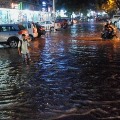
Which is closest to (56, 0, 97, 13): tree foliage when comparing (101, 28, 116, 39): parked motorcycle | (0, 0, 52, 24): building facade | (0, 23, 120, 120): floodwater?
(0, 0, 52, 24): building facade

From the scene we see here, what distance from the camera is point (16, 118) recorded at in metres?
8.83

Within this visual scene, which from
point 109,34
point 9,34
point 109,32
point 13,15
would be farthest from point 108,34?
point 13,15

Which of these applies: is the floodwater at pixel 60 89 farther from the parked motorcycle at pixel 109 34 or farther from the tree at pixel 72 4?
the tree at pixel 72 4

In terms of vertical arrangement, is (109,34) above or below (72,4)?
below

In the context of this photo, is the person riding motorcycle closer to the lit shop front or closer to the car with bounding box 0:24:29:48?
→ the car with bounding box 0:24:29:48

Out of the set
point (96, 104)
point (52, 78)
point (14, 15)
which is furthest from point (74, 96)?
point (14, 15)

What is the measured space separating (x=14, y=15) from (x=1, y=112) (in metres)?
36.8

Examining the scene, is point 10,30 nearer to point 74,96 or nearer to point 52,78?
point 52,78

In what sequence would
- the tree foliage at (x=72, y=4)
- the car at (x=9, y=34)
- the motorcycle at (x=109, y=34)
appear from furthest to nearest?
1. the tree foliage at (x=72, y=4)
2. the motorcycle at (x=109, y=34)
3. the car at (x=9, y=34)

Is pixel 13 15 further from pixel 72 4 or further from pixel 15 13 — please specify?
pixel 72 4

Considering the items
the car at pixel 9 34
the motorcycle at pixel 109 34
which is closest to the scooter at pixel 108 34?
the motorcycle at pixel 109 34

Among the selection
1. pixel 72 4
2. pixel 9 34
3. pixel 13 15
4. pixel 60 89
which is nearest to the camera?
pixel 60 89

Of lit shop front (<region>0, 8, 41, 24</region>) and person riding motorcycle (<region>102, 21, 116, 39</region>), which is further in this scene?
lit shop front (<region>0, 8, 41, 24</region>)

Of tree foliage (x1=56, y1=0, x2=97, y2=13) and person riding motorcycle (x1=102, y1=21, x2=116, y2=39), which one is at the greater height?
tree foliage (x1=56, y1=0, x2=97, y2=13)
